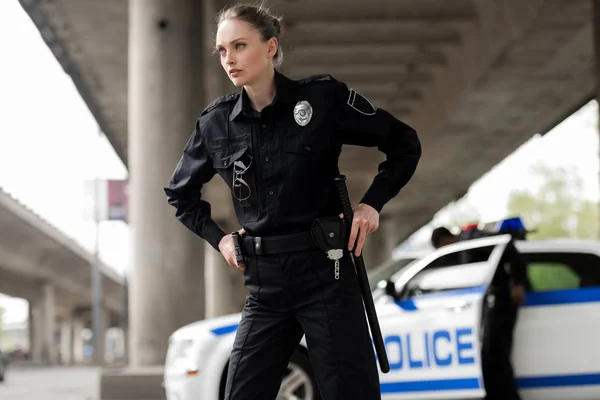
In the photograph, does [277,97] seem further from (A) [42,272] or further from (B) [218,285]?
(A) [42,272]

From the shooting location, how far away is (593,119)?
218 ft

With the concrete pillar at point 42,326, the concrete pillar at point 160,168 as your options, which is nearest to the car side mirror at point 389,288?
the concrete pillar at point 160,168

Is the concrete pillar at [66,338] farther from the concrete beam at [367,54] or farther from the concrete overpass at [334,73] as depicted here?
the concrete beam at [367,54]

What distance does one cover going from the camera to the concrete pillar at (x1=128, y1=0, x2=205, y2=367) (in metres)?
13.1

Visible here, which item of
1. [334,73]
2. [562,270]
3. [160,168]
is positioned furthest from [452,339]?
[334,73]

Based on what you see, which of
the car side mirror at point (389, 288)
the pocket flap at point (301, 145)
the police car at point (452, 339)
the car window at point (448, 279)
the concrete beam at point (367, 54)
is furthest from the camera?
the concrete beam at point (367, 54)

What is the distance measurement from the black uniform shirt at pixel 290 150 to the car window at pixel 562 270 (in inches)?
205

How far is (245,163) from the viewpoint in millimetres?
3404

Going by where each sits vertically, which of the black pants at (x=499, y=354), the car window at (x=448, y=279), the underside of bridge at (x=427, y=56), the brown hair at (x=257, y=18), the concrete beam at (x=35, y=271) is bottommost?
the black pants at (x=499, y=354)

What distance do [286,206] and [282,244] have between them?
0.12m

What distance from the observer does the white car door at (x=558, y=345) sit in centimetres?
820

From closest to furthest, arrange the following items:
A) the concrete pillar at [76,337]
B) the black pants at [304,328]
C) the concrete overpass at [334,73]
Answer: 1. the black pants at [304,328]
2. the concrete overpass at [334,73]
3. the concrete pillar at [76,337]

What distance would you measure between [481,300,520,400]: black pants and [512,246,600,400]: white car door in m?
0.19

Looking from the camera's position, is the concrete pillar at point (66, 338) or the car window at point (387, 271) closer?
the car window at point (387, 271)
